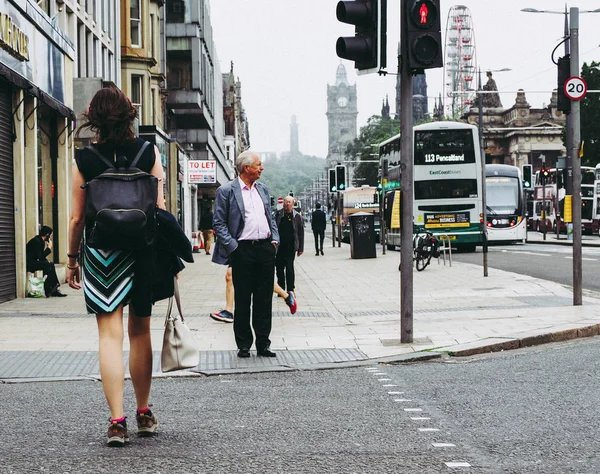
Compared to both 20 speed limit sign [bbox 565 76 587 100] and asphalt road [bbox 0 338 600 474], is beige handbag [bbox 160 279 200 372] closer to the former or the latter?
asphalt road [bbox 0 338 600 474]

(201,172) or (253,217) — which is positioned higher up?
(201,172)

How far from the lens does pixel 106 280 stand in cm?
541

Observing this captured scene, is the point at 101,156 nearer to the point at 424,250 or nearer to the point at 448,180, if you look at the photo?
the point at 424,250

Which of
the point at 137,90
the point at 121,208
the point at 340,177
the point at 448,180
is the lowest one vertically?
the point at 121,208

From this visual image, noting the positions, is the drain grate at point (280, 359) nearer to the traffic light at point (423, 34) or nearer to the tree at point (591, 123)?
the traffic light at point (423, 34)

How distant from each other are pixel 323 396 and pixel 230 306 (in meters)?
5.90

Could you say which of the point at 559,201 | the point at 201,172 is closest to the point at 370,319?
the point at 201,172

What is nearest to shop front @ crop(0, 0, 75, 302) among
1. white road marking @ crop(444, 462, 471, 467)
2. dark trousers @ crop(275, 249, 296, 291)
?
dark trousers @ crop(275, 249, 296, 291)

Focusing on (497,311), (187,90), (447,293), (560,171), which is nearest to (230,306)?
(497,311)

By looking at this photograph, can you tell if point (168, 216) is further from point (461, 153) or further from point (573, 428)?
point (461, 153)

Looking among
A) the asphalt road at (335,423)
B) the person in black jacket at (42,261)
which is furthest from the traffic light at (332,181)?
the asphalt road at (335,423)

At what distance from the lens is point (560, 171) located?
5275 centimetres

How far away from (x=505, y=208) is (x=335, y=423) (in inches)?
1568

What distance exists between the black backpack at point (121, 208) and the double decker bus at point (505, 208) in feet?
132
